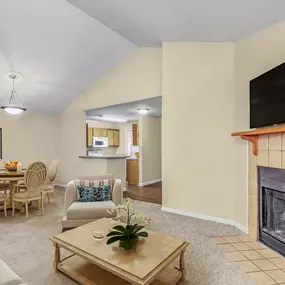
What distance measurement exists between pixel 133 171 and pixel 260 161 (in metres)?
4.77

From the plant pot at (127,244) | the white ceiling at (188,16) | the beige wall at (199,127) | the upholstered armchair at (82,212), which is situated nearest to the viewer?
the plant pot at (127,244)

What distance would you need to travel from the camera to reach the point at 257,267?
2.25 metres

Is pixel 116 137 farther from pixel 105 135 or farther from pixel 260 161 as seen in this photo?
pixel 260 161

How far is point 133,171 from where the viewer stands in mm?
7246

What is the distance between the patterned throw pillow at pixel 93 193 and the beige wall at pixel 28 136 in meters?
4.01

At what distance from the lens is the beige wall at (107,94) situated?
4.73 metres

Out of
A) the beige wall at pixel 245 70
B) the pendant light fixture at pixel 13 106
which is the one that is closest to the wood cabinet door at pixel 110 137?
the pendant light fixture at pixel 13 106

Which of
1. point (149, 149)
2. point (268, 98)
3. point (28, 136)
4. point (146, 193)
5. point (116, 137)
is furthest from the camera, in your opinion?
point (116, 137)

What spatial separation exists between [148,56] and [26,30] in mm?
2351

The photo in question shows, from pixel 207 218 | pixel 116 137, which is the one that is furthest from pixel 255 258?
pixel 116 137

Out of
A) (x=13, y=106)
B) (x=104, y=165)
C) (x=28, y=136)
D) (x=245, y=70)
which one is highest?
(x=245, y=70)

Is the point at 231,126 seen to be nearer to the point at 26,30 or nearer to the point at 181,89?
the point at 181,89

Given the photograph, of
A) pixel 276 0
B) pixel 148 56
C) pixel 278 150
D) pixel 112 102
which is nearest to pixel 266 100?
pixel 278 150

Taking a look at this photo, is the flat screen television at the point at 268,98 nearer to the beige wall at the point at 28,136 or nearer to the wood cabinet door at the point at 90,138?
the beige wall at the point at 28,136
